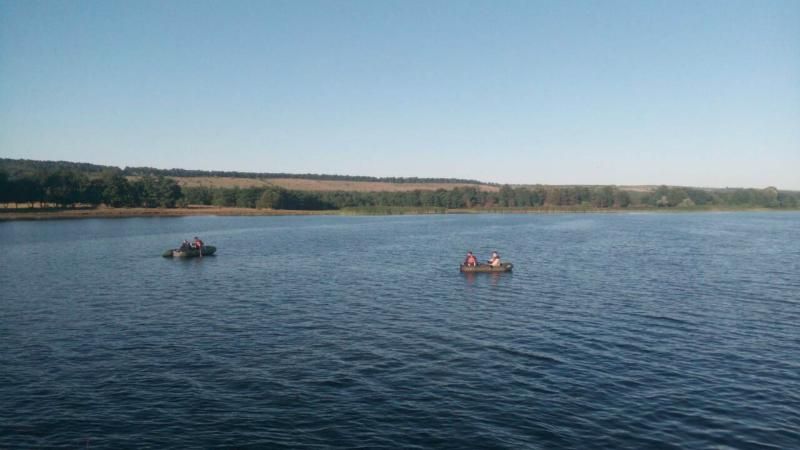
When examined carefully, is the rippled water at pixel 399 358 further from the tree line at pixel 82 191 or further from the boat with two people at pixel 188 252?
the tree line at pixel 82 191

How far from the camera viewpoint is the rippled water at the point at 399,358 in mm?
20766

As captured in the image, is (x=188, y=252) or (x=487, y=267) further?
(x=188, y=252)

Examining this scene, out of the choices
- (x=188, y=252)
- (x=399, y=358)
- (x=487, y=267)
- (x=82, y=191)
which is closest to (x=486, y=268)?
(x=487, y=267)

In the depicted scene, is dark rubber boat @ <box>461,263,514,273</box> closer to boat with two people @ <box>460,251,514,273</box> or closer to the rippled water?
boat with two people @ <box>460,251,514,273</box>

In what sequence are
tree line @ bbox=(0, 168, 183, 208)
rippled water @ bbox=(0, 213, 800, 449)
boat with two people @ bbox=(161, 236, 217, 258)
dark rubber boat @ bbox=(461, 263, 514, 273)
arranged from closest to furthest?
rippled water @ bbox=(0, 213, 800, 449), dark rubber boat @ bbox=(461, 263, 514, 273), boat with two people @ bbox=(161, 236, 217, 258), tree line @ bbox=(0, 168, 183, 208)

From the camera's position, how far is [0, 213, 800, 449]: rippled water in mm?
20766

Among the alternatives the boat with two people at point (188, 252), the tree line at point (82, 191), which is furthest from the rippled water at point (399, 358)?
the tree line at point (82, 191)

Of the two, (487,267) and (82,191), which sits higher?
(82,191)

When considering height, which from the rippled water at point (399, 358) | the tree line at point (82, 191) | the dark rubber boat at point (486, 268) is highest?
the tree line at point (82, 191)

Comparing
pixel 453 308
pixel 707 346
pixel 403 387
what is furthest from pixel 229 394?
pixel 707 346

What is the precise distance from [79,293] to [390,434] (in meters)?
35.9

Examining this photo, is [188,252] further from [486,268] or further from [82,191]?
[82,191]

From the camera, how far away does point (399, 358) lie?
95.0 feet

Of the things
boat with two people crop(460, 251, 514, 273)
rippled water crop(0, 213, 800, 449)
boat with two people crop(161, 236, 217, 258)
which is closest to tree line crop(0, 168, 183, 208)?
boat with two people crop(161, 236, 217, 258)
